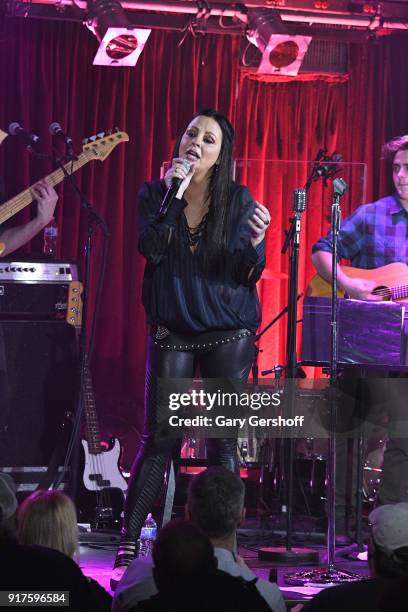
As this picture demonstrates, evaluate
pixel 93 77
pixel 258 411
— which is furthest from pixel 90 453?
pixel 93 77

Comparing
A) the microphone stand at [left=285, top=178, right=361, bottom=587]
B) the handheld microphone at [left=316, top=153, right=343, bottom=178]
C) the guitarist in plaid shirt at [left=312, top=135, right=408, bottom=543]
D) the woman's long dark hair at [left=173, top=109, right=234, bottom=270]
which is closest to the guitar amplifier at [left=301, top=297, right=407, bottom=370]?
the microphone stand at [left=285, top=178, right=361, bottom=587]

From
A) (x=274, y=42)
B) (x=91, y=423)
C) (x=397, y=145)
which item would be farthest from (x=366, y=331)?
(x=274, y=42)

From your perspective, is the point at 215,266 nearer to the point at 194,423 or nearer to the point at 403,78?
the point at 194,423

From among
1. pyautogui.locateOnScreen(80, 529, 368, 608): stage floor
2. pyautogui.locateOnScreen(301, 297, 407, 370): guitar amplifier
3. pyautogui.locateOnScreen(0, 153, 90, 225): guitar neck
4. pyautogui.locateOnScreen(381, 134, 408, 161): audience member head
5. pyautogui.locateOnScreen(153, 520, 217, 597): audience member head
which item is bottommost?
pyautogui.locateOnScreen(80, 529, 368, 608): stage floor

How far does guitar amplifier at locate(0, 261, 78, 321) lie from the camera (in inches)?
228

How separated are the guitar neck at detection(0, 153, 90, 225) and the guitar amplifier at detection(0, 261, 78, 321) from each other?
0.38 m

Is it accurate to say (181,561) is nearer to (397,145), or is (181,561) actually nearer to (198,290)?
(198,290)

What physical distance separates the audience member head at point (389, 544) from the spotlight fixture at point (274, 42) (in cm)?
460

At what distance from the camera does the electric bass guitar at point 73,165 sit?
6.02 m

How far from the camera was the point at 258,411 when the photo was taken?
4285 millimetres

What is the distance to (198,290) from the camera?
394 cm

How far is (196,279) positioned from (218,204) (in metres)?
0.32

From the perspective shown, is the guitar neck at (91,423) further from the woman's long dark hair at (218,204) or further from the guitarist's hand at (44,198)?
the woman's long dark hair at (218,204)

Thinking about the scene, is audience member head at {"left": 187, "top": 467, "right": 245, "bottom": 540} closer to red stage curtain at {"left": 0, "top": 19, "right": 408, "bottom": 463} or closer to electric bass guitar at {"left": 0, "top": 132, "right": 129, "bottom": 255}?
electric bass guitar at {"left": 0, "top": 132, "right": 129, "bottom": 255}
